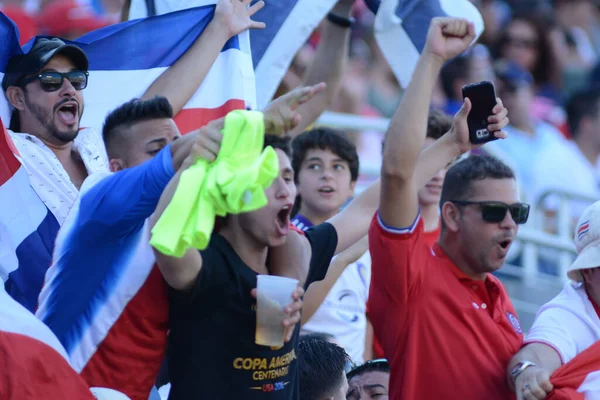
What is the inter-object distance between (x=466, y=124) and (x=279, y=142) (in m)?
0.82

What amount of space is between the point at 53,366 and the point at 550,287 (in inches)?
205

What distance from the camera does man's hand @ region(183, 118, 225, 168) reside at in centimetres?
307

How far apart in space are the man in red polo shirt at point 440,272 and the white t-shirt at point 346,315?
1094mm

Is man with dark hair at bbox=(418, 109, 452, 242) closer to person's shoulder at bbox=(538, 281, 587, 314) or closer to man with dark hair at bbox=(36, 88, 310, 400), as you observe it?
person's shoulder at bbox=(538, 281, 587, 314)

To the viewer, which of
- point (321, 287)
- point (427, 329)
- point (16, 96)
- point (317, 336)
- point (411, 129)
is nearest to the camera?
point (411, 129)

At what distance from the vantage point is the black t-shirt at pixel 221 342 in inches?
135

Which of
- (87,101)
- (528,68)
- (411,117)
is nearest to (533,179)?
(528,68)

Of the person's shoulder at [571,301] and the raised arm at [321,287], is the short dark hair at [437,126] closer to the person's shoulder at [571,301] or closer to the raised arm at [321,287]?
the raised arm at [321,287]

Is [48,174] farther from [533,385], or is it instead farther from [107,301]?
[533,385]

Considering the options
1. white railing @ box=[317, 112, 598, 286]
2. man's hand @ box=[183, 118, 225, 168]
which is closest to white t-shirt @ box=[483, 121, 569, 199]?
white railing @ box=[317, 112, 598, 286]

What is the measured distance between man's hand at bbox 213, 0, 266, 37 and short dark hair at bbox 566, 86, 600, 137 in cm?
548

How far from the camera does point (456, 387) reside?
3918mm

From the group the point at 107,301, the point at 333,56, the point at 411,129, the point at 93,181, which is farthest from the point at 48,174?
the point at 333,56

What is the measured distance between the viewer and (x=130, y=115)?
4.04 metres
